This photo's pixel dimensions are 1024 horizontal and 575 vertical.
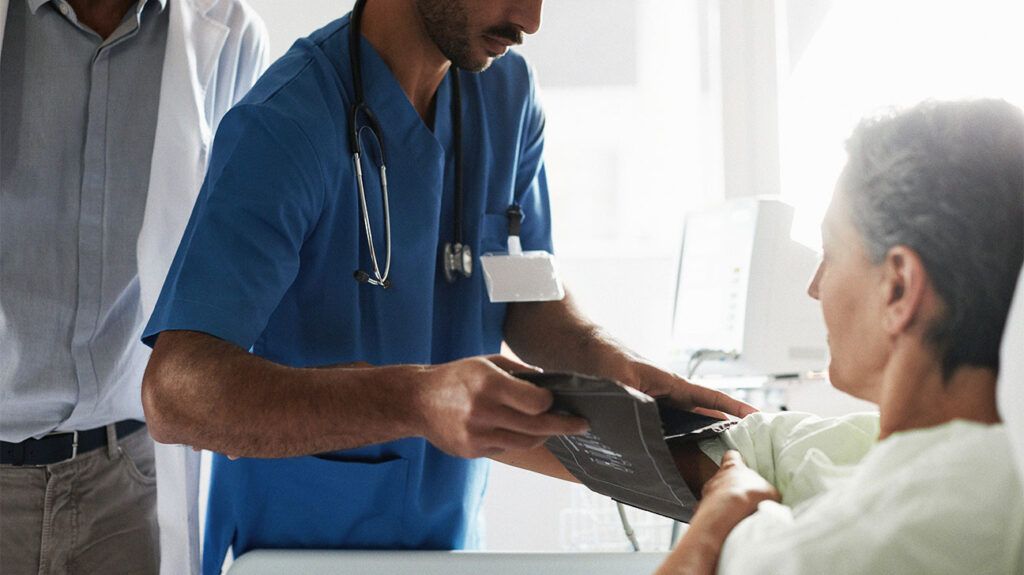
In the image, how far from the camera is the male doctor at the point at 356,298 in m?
1.07

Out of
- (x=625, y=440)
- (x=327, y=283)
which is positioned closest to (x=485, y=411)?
(x=625, y=440)

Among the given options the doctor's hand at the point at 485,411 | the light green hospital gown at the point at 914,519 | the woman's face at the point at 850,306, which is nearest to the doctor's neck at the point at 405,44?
the doctor's hand at the point at 485,411

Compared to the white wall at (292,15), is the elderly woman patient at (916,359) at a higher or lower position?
lower

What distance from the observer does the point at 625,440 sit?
0.89 meters

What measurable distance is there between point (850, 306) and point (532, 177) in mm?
908

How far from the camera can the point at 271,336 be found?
1.34m

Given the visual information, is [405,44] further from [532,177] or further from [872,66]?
[872,66]

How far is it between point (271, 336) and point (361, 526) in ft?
0.94

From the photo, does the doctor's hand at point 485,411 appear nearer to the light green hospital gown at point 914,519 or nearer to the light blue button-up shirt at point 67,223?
the light green hospital gown at point 914,519

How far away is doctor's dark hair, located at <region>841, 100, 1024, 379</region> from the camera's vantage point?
72 cm

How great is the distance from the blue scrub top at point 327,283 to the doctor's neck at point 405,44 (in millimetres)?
30

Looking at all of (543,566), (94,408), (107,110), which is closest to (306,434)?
(543,566)

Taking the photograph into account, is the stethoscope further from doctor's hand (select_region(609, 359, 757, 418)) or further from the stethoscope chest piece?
doctor's hand (select_region(609, 359, 757, 418))

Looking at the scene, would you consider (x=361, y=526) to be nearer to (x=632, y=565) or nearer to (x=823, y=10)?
(x=632, y=565)
